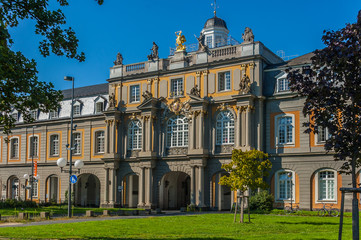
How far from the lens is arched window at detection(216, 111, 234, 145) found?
44.8 meters

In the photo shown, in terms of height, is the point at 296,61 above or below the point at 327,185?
above

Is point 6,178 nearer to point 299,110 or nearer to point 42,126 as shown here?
point 42,126

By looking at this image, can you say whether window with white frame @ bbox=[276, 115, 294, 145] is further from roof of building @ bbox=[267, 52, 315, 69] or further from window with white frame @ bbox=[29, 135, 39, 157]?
window with white frame @ bbox=[29, 135, 39, 157]

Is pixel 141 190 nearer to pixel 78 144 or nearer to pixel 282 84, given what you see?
pixel 78 144

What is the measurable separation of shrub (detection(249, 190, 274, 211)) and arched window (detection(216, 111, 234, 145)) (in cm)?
585

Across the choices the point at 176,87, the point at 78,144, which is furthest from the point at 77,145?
the point at 176,87

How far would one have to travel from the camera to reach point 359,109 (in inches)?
562

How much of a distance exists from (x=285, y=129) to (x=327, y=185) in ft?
18.6

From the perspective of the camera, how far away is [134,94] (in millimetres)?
51375

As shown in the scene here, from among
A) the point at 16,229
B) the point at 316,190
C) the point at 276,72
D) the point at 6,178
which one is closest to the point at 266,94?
the point at 276,72

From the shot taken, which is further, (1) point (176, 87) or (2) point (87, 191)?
(2) point (87, 191)

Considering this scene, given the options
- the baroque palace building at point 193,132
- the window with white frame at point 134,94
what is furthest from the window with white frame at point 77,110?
the window with white frame at point 134,94

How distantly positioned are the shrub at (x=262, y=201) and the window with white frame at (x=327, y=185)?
4.00 m

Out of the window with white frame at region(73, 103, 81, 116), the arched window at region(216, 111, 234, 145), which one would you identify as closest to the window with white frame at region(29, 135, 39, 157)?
the window with white frame at region(73, 103, 81, 116)
